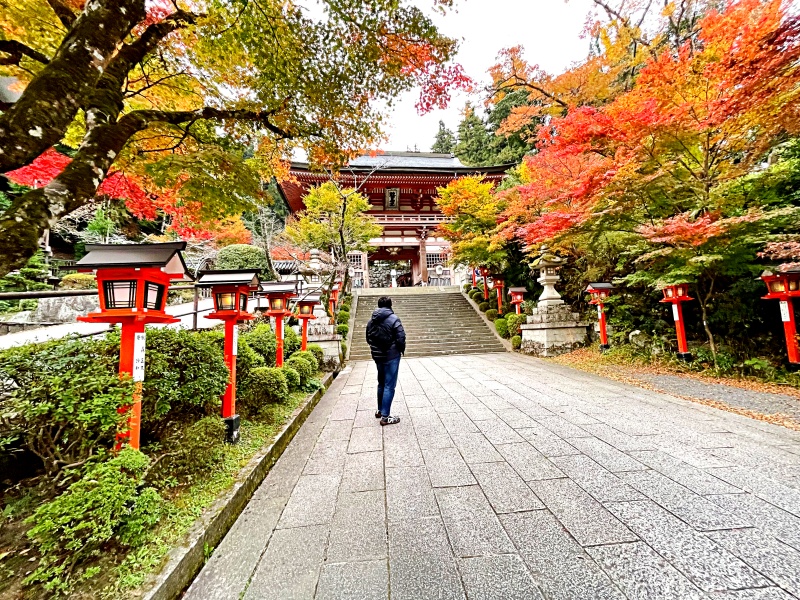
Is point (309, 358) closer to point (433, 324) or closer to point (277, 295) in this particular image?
point (277, 295)

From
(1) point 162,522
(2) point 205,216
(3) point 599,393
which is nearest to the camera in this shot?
(1) point 162,522

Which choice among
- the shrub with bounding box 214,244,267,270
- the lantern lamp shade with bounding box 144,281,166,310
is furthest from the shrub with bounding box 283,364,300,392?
the shrub with bounding box 214,244,267,270

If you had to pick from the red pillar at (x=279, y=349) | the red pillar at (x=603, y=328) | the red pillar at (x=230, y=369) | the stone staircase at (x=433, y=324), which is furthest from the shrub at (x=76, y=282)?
the red pillar at (x=603, y=328)

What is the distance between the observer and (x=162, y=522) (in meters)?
1.90

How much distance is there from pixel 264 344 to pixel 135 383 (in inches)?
125

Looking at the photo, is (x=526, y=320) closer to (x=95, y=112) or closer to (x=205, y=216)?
(x=205, y=216)

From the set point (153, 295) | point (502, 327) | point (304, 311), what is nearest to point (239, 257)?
point (304, 311)

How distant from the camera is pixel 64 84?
2143mm

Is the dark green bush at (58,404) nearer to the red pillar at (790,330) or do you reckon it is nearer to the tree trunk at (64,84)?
the tree trunk at (64,84)

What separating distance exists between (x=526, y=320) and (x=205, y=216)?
859cm

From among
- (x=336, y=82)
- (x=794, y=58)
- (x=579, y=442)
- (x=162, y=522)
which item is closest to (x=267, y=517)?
(x=162, y=522)

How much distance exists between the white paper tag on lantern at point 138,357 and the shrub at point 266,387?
71.9 inches

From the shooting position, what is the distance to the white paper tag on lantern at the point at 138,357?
2.09 meters

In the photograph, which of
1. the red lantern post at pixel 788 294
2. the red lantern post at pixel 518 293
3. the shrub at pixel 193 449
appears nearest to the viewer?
the shrub at pixel 193 449
